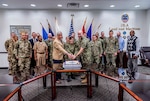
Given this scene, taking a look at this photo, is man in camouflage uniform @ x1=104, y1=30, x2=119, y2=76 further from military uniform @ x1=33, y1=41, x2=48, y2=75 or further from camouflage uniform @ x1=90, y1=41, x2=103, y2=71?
military uniform @ x1=33, y1=41, x2=48, y2=75

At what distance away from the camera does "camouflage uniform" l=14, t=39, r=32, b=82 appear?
3.76 m

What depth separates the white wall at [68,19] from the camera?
5875mm

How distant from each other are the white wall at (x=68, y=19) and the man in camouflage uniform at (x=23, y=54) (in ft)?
7.59

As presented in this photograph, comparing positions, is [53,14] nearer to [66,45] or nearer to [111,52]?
[66,45]

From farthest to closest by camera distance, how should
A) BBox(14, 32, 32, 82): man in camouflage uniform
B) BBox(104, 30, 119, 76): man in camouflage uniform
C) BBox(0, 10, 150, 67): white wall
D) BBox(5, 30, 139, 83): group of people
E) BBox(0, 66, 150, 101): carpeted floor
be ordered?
BBox(0, 10, 150, 67): white wall
BBox(104, 30, 119, 76): man in camouflage uniform
BBox(14, 32, 32, 82): man in camouflage uniform
BBox(5, 30, 139, 83): group of people
BBox(0, 66, 150, 101): carpeted floor

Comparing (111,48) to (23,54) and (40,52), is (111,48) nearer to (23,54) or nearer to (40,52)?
(40,52)

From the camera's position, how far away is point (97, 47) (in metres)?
4.57

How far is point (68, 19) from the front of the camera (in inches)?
238

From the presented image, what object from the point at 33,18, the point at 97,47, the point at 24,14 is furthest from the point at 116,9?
the point at 24,14

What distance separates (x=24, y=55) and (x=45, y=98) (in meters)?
1.54

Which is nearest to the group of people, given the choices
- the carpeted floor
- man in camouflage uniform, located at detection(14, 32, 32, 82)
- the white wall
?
man in camouflage uniform, located at detection(14, 32, 32, 82)

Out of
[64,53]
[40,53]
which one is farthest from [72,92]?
[40,53]

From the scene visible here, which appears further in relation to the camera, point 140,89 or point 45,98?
point 45,98

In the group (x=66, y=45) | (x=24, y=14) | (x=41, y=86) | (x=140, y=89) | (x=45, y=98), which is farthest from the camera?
(x=24, y=14)
